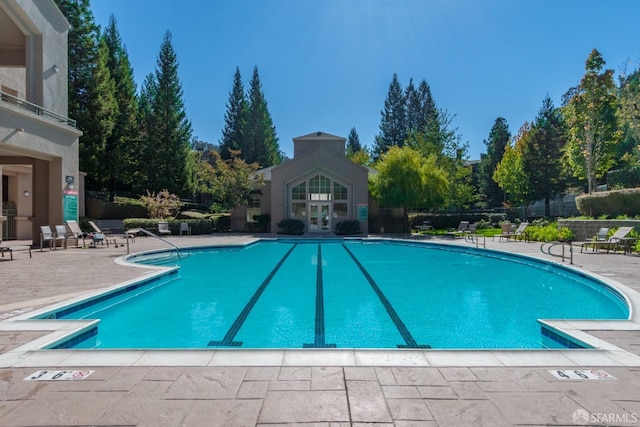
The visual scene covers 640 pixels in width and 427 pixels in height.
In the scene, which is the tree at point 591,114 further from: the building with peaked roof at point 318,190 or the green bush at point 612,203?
the building with peaked roof at point 318,190

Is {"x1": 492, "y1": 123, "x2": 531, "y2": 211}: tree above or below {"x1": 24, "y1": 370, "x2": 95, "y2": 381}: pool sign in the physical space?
above

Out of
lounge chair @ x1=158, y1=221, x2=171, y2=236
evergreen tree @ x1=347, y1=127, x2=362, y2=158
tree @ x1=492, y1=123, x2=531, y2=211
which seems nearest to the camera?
lounge chair @ x1=158, y1=221, x2=171, y2=236

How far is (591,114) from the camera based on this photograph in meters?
21.8

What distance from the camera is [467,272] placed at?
35.7ft

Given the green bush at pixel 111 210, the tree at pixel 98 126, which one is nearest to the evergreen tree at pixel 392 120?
the green bush at pixel 111 210

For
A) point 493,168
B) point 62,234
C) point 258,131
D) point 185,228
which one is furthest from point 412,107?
point 62,234

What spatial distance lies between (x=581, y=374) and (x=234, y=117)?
167 ft

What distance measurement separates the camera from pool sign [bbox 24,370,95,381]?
3.03 meters

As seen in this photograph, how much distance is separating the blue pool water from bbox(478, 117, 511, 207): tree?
35140mm

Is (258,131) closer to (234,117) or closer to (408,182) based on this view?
(234,117)

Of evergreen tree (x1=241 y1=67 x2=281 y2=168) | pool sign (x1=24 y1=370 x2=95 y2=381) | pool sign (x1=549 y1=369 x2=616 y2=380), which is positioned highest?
evergreen tree (x1=241 y1=67 x2=281 y2=168)

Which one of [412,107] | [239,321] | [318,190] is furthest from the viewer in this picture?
[412,107]

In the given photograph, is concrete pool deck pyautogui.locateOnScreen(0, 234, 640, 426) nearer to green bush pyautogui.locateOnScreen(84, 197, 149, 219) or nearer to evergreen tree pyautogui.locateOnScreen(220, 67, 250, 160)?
green bush pyautogui.locateOnScreen(84, 197, 149, 219)

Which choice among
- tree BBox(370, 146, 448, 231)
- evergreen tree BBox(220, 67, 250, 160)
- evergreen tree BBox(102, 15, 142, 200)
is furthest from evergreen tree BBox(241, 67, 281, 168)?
tree BBox(370, 146, 448, 231)
